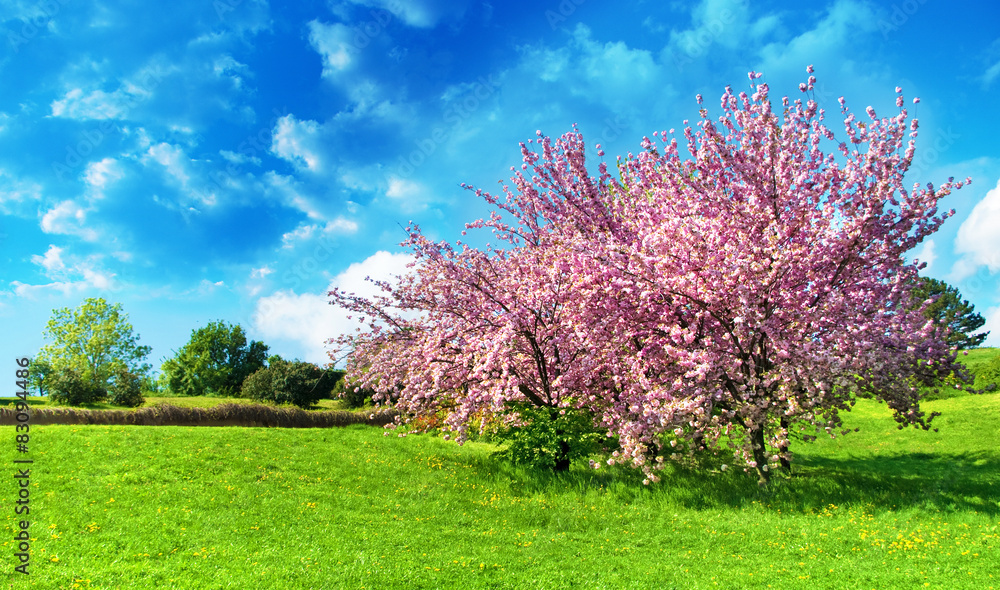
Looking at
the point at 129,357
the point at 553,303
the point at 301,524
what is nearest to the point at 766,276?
the point at 553,303

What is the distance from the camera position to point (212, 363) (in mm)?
69188

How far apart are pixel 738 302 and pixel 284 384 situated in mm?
43018

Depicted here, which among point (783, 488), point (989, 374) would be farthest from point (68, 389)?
point (989, 374)

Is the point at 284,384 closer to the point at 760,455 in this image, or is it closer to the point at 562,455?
the point at 562,455

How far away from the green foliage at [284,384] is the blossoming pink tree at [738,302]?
1356 inches

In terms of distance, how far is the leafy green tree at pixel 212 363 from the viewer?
2643 inches

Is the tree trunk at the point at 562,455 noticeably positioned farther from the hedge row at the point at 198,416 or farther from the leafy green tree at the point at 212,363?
the leafy green tree at the point at 212,363

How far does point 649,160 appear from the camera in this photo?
17375mm

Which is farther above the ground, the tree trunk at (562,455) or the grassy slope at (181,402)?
the grassy slope at (181,402)

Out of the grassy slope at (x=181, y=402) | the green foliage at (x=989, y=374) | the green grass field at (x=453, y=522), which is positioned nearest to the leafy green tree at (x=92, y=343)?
the grassy slope at (x=181, y=402)

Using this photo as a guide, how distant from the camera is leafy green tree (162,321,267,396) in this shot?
67125mm

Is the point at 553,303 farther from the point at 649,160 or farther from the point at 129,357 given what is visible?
the point at 129,357

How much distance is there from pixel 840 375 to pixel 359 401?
1654 inches

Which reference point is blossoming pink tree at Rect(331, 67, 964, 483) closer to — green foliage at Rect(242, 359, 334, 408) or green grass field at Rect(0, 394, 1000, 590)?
green grass field at Rect(0, 394, 1000, 590)
